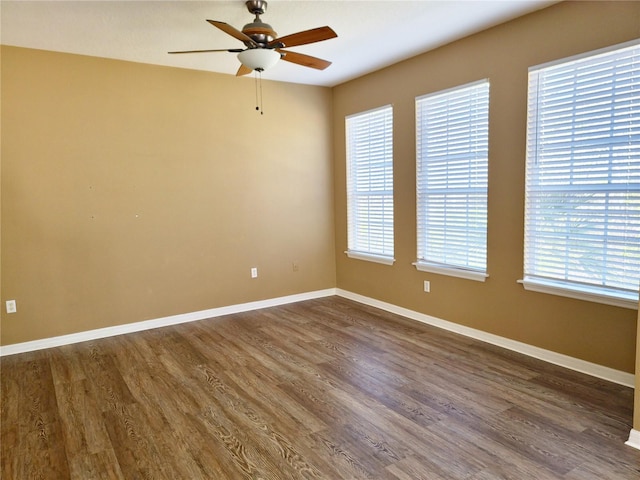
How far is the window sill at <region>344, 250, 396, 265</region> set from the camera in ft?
15.5

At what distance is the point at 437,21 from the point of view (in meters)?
3.30

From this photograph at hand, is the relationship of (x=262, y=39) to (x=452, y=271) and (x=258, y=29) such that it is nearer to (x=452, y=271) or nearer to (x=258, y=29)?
(x=258, y=29)

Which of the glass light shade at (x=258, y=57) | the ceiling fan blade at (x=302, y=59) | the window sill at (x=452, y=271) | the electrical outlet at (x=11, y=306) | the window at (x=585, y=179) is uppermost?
the ceiling fan blade at (x=302, y=59)

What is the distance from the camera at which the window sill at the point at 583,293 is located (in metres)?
2.77

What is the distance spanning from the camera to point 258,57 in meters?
2.77

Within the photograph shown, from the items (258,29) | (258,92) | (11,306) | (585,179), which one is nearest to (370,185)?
(258,92)

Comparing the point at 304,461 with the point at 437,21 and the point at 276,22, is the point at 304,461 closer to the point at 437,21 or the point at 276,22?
the point at 276,22

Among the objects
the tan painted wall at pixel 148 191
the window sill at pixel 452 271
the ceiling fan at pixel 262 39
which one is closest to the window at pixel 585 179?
the window sill at pixel 452 271

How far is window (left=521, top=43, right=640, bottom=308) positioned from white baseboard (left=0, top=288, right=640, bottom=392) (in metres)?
0.51

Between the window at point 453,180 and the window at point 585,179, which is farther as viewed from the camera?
the window at point 453,180

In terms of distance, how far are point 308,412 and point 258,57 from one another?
2337mm

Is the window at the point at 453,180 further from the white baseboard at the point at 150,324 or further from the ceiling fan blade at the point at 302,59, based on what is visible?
the white baseboard at the point at 150,324

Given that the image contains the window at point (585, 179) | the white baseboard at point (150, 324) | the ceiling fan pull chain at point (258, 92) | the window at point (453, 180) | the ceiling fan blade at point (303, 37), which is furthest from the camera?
the ceiling fan pull chain at point (258, 92)

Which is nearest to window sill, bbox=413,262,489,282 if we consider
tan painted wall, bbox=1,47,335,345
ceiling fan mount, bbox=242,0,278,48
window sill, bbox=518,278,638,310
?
window sill, bbox=518,278,638,310
